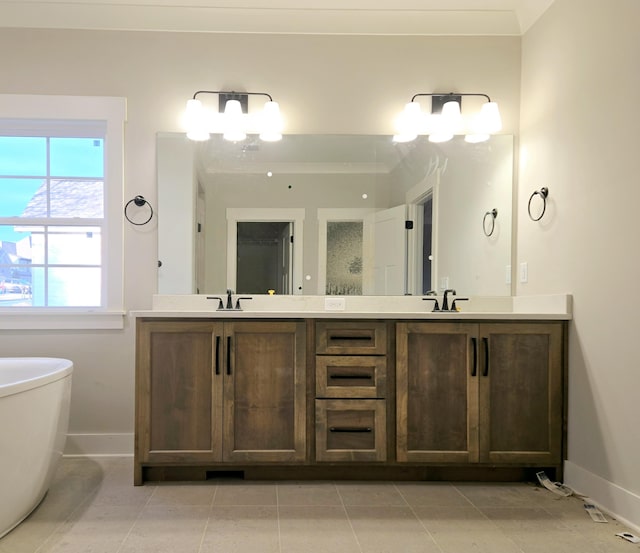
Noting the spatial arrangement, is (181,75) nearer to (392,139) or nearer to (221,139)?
(221,139)

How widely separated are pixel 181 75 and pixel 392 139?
1278mm

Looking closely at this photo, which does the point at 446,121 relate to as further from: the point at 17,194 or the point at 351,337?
the point at 17,194

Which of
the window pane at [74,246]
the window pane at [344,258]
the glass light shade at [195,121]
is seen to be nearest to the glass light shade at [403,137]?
the window pane at [344,258]

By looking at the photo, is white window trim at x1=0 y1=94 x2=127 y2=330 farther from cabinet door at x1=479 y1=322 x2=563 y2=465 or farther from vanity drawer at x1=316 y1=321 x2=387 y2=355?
cabinet door at x1=479 y1=322 x2=563 y2=465

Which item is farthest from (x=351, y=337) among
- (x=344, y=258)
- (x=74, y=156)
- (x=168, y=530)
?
(x=74, y=156)

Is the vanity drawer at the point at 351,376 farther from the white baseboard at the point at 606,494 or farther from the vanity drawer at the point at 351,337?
the white baseboard at the point at 606,494

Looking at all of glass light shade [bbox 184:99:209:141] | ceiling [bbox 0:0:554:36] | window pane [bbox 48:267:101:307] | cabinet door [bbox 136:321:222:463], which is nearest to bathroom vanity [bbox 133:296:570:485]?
cabinet door [bbox 136:321:222:463]

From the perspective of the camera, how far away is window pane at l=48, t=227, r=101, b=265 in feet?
9.52

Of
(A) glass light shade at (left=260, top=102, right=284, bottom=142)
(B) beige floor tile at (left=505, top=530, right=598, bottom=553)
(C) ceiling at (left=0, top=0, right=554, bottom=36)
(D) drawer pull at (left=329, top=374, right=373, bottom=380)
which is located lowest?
(B) beige floor tile at (left=505, top=530, right=598, bottom=553)

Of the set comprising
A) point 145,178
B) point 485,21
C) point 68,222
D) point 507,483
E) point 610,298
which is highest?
point 485,21

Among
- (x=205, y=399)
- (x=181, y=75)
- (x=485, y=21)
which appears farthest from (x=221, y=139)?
(x=485, y=21)

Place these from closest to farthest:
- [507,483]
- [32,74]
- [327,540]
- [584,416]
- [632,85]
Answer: [327,540] → [632,85] → [584,416] → [507,483] → [32,74]

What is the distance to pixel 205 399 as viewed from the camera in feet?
7.61

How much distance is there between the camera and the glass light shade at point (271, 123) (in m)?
2.77
